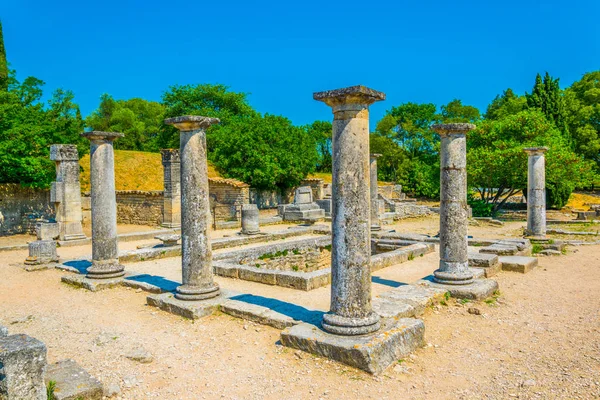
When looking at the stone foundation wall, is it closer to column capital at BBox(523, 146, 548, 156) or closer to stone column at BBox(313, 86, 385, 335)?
stone column at BBox(313, 86, 385, 335)

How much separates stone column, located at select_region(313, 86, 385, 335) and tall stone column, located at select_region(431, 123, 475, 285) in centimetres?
335

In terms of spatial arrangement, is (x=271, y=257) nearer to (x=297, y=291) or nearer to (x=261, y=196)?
(x=297, y=291)

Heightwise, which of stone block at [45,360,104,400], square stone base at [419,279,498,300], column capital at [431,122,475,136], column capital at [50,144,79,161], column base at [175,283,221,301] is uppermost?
column capital at [50,144,79,161]

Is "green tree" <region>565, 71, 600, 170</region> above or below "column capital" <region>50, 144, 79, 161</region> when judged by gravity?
above

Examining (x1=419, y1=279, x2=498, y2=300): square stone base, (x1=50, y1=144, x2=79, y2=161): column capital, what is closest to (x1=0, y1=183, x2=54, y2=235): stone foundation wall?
(x1=50, y1=144, x2=79, y2=161): column capital

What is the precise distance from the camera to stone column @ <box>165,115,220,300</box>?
756 cm

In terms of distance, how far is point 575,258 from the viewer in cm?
1230

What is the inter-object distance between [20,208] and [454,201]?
19541mm

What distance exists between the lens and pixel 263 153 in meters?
29.9

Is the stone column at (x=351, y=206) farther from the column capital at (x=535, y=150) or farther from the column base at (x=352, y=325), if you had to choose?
the column capital at (x=535, y=150)

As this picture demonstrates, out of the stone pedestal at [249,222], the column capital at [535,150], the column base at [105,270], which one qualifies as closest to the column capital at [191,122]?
the column base at [105,270]

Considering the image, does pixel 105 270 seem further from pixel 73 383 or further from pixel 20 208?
pixel 20 208

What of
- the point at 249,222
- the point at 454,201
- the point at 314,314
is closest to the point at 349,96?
the point at 314,314

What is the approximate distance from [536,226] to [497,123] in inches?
506
